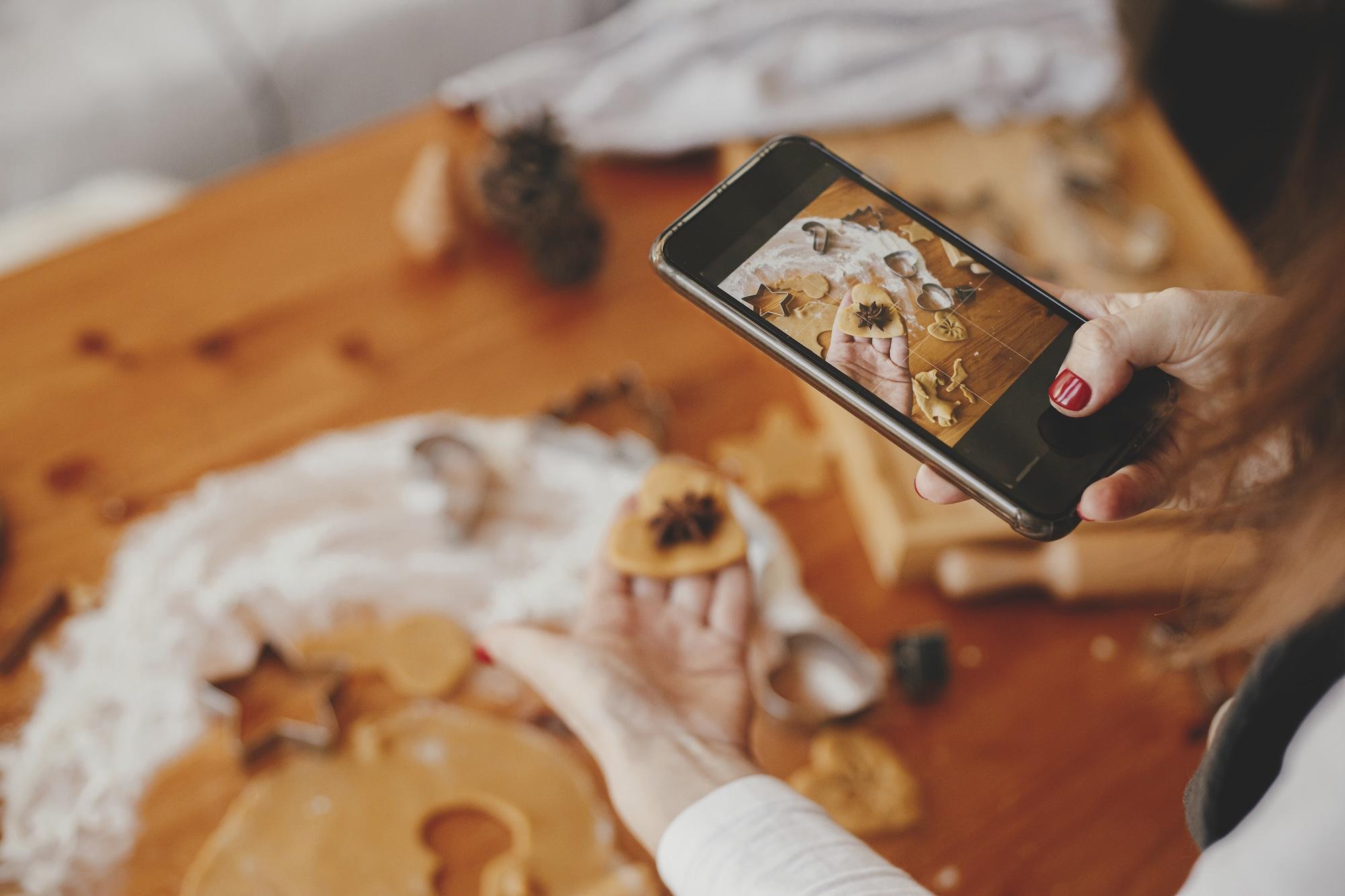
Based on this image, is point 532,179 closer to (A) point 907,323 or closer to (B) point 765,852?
(A) point 907,323

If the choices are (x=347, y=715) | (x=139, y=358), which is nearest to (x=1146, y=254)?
(x=347, y=715)

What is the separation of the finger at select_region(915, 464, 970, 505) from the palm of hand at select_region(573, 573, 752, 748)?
0.52 feet

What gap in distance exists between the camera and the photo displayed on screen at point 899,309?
548mm

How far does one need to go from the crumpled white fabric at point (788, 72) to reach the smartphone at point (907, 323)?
0.44 meters

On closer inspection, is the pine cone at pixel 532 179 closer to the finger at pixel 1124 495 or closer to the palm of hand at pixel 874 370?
the palm of hand at pixel 874 370

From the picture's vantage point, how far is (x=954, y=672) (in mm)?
750

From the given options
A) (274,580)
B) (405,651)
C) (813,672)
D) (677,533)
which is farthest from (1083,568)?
(274,580)

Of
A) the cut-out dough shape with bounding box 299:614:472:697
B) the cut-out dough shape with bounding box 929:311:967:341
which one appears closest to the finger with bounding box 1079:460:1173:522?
the cut-out dough shape with bounding box 929:311:967:341

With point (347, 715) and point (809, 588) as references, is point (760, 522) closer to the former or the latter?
point (809, 588)

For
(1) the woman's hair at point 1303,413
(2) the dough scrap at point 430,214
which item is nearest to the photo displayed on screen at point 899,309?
(1) the woman's hair at point 1303,413

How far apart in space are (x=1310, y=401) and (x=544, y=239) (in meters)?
0.67

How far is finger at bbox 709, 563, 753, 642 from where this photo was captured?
654mm

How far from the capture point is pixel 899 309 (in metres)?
0.57

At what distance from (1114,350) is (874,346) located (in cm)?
13
